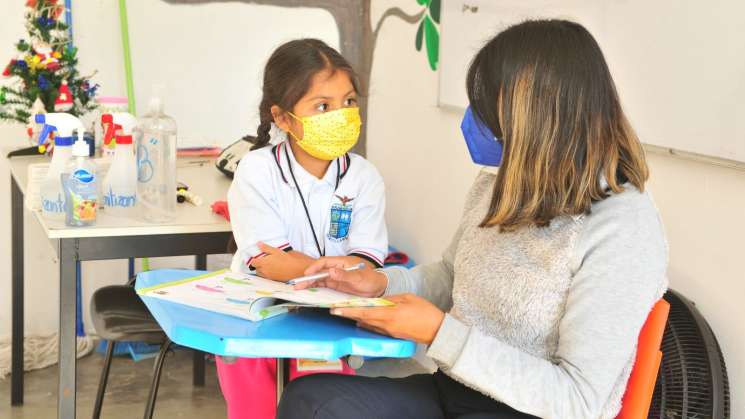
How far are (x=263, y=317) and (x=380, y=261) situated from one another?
68 centimetres

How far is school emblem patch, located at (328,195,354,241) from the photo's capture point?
201 centimetres

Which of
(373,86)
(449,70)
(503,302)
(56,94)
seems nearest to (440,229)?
(449,70)

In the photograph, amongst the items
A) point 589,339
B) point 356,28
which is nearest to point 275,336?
point 589,339

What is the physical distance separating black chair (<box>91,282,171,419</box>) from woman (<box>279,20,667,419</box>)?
834 mm

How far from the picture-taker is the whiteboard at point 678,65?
1641mm

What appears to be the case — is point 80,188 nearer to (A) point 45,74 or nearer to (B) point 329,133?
(B) point 329,133

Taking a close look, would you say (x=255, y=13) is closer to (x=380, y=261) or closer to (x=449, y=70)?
A: (x=449, y=70)

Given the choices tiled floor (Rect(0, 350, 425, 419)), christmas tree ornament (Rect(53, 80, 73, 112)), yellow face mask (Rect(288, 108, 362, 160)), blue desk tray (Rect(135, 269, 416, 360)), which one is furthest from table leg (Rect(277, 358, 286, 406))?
christmas tree ornament (Rect(53, 80, 73, 112))

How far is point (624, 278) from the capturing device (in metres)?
1.27

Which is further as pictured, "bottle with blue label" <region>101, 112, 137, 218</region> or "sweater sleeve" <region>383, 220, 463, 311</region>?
"bottle with blue label" <region>101, 112, 137, 218</region>

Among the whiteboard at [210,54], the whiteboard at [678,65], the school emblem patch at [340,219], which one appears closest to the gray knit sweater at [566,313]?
the whiteboard at [678,65]

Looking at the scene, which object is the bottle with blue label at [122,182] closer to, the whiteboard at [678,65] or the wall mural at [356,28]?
the whiteboard at [678,65]

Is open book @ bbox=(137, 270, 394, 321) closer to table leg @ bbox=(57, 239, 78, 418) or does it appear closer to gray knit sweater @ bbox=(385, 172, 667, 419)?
gray knit sweater @ bbox=(385, 172, 667, 419)

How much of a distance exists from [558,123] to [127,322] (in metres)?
1.34
